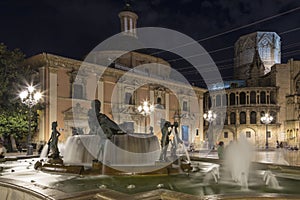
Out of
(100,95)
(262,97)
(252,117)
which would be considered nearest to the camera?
(100,95)

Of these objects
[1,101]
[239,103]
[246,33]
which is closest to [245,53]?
[246,33]

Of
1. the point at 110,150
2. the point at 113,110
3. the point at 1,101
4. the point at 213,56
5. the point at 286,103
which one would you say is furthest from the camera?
the point at 213,56

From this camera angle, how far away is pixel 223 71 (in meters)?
53.3

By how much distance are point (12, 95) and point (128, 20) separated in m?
19.7

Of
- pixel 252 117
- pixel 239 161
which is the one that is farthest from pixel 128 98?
pixel 239 161

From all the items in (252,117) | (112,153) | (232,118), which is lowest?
(112,153)

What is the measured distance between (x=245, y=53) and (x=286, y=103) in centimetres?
1349

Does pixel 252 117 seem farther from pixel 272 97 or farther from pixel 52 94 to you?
pixel 52 94

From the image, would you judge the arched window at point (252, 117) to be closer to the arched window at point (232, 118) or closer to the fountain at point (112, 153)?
the arched window at point (232, 118)

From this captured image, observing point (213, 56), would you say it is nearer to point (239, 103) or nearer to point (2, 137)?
point (239, 103)

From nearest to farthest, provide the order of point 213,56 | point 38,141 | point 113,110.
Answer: point 38,141 → point 113,110 → point 213,56

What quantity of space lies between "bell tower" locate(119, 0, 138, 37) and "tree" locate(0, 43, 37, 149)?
16815mm

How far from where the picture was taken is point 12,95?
65.7ft

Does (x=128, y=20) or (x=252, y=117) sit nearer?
(x=128, y=20)
